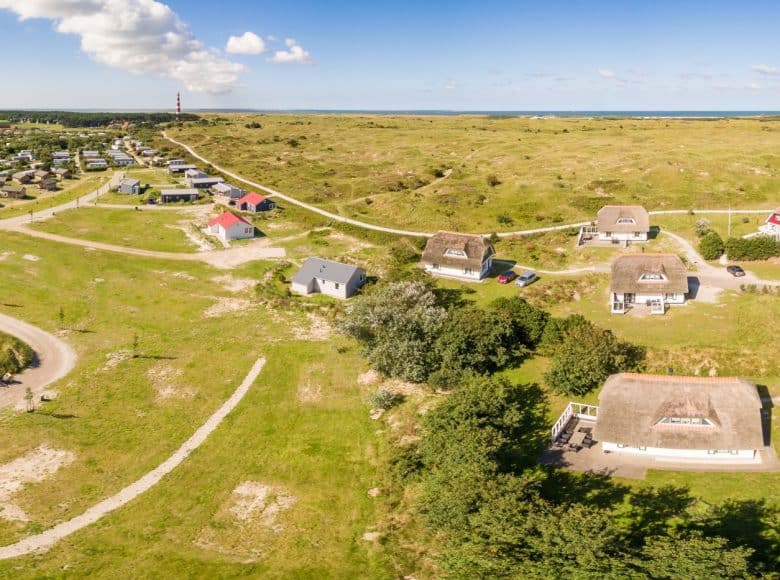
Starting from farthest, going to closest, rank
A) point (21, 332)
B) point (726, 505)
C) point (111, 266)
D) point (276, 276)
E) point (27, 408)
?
point (111, 266)
point (276, 276)
point (21, 332)
point (27, 408)
point (726, 505)

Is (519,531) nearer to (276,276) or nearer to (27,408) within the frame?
(27,408)

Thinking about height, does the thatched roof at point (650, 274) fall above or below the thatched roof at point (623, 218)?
below

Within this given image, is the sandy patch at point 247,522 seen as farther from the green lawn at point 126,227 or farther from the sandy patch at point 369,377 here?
the green lawn at point 126,227

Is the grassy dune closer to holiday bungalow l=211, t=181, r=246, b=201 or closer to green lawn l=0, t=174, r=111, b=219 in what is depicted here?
holiday bungalow l=211, t=181, r=246, b=201

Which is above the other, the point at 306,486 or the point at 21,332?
the point at 21,332

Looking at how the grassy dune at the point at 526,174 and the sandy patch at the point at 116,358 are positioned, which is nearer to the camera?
the sandy patch at the point at 116,358

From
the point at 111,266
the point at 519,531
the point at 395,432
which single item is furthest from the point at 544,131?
the point at 519,531

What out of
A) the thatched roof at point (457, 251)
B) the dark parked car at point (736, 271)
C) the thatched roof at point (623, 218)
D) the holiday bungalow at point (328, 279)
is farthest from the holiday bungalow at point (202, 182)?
the dark parked car at point (736, 271)

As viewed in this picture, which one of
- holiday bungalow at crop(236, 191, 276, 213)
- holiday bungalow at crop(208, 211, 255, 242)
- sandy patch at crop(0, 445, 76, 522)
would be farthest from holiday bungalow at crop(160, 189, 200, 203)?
sandy patch at crop(0, 445, 76, 522)
